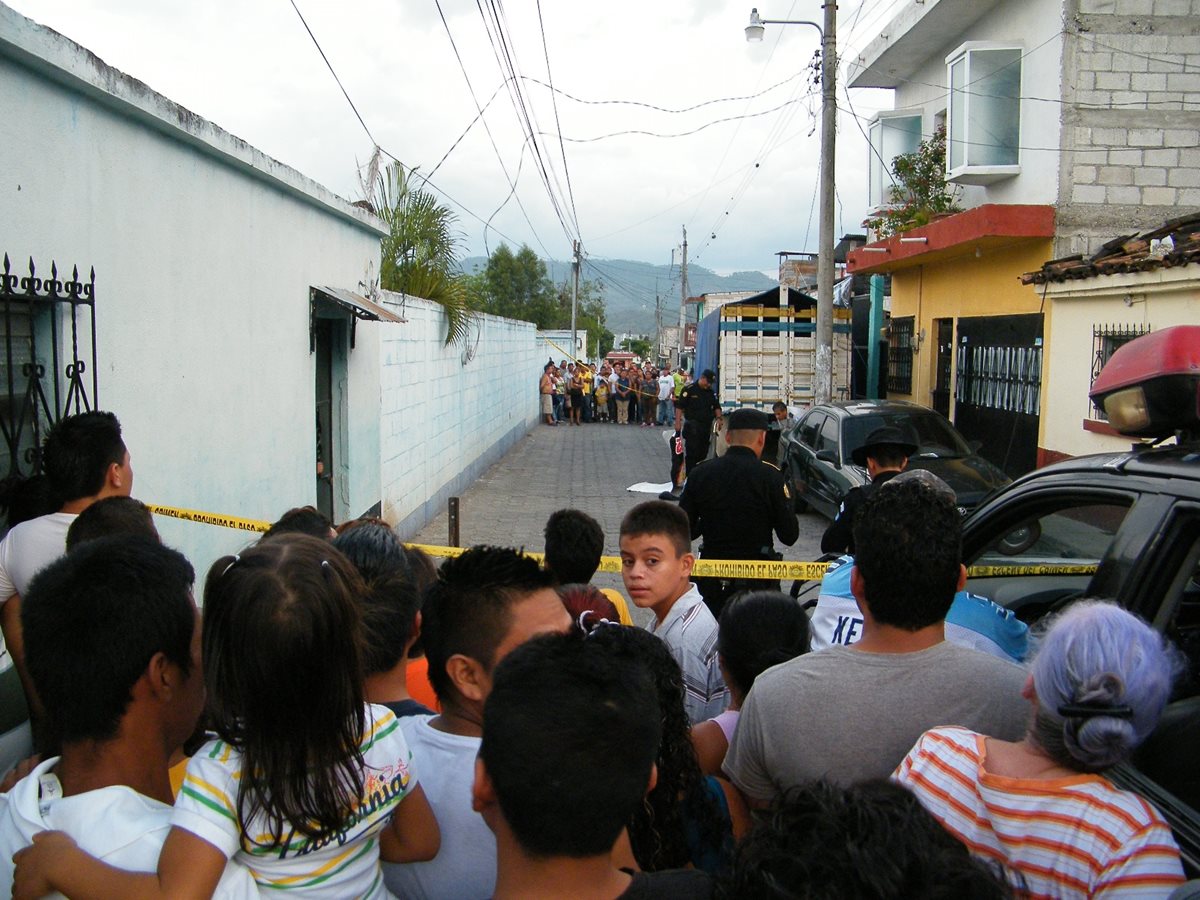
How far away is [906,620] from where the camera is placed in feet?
7.40

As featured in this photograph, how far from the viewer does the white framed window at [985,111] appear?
46.6ft

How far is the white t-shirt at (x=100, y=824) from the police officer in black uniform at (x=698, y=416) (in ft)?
37.3

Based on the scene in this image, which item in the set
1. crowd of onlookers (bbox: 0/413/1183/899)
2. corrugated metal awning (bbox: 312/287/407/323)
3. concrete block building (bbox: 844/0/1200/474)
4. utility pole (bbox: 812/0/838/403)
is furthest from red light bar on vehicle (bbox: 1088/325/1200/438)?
utility pole (bbox: 812/0/838/403)

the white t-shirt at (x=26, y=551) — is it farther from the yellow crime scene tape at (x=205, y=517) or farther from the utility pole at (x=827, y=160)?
the utility pole at (x=827, y=160)

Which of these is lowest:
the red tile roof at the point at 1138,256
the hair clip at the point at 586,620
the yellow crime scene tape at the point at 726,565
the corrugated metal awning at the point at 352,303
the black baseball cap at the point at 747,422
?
the yellow crime scene tape at the point at 726,565

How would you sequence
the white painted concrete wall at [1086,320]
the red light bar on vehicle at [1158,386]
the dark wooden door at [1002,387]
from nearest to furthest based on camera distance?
the red light bar on vehicle at [1158,386] < the white painted concrete wall at [1086,320] < the dark wooden door at [1002,387]

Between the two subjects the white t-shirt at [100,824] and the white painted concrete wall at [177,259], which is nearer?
the white t-shirt at [100,824]

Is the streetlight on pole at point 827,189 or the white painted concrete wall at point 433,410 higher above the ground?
the streetlight on pole at point 827,189

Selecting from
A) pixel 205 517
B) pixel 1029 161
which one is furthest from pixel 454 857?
pixel 1029 161

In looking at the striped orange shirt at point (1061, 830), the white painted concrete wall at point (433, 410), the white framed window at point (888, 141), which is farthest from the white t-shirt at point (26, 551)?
the white framed window at point (888, 141)

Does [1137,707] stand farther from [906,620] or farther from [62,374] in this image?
[62,374]

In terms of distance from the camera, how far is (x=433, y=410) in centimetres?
1281

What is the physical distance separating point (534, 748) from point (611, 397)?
27.7 metres

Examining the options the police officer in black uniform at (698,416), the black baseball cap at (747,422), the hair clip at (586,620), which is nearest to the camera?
the hair clip at (586,620)
